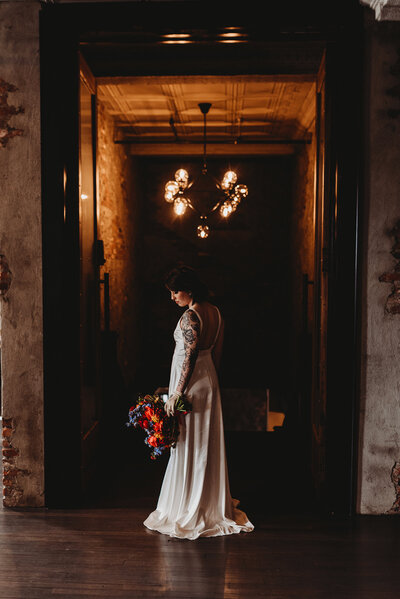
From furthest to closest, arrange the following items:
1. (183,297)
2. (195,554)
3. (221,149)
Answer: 1. (221,149)
2. (183,297)
3. (195,554)

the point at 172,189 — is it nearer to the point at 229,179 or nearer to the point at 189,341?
the point at 229,179

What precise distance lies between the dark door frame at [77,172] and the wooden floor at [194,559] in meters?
0.35

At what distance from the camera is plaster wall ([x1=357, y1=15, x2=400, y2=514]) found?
143 inches

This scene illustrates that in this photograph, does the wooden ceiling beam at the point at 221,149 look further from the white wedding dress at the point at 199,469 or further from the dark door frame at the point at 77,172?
the white wedding dress at the point at 199,469

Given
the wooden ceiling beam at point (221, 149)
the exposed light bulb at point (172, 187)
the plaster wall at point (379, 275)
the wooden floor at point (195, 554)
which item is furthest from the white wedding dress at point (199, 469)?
the wooden ceiling beam at point (221, 149)

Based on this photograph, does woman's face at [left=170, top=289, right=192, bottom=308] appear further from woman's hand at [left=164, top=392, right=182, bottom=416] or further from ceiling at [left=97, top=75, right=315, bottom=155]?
ceiling at [left=97, top=75, right=315, bottom=155]

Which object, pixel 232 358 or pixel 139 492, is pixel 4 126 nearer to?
pixel 139 492

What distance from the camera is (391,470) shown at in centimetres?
376

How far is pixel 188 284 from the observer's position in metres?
3.49

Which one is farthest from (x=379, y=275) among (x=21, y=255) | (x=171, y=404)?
(x=21, y=255)

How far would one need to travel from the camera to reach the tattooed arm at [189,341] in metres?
3.44

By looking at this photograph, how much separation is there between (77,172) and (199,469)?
2.23m

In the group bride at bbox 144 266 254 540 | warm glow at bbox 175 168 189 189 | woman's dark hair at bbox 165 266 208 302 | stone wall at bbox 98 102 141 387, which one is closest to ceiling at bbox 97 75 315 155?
stone wall at bbox 98 102 141 387

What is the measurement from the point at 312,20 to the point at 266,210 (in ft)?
17.1
